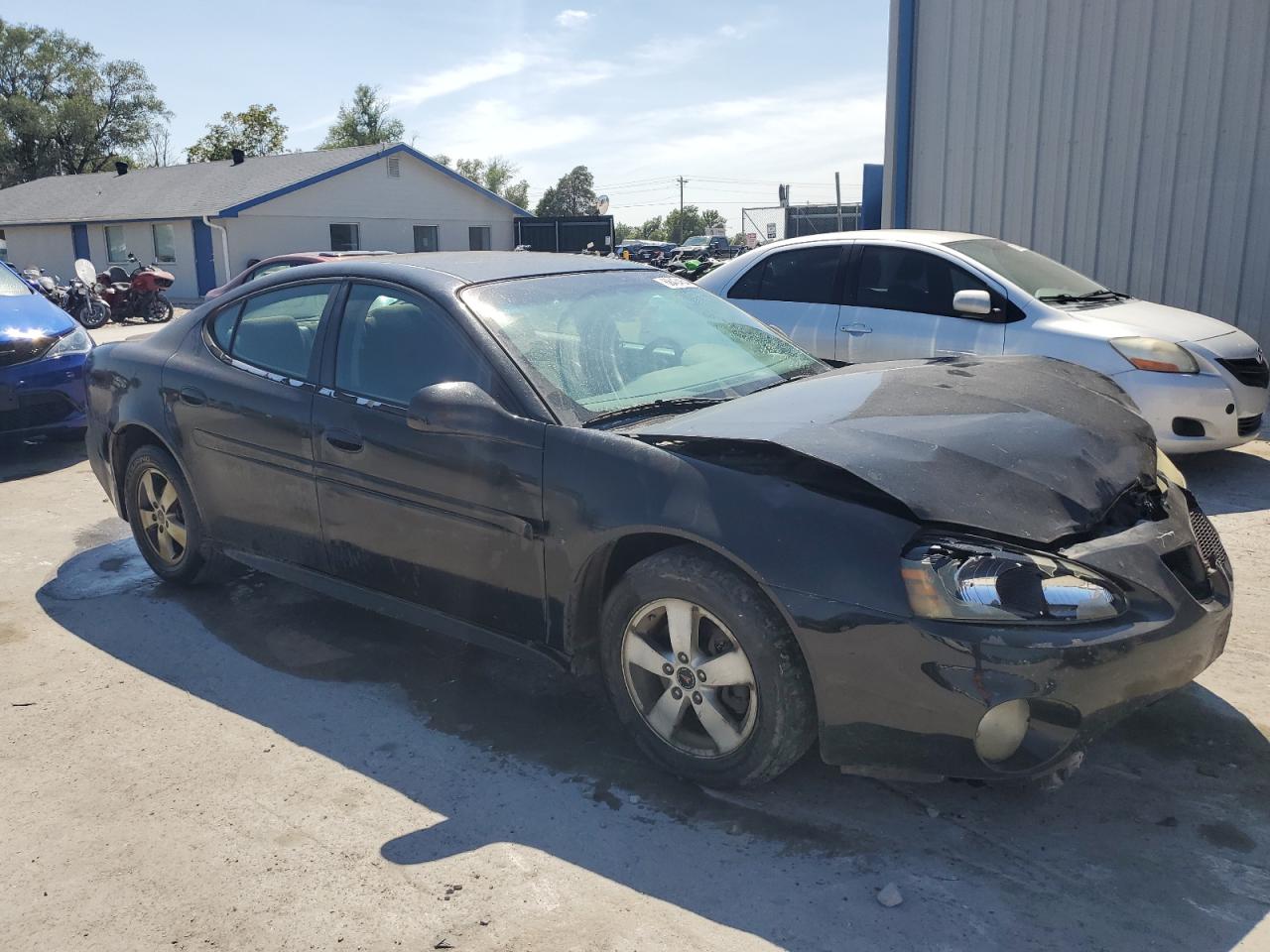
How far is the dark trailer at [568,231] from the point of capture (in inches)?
1448

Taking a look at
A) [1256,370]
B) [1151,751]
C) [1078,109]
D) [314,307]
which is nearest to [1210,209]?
[1078,109]

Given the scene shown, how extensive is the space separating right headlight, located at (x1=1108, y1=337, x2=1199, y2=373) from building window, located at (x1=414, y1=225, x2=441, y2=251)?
101ft

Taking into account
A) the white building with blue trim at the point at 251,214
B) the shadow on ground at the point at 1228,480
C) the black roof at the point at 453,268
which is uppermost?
the white building with blue trim at the point at 251,214

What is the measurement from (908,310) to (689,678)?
4638mm

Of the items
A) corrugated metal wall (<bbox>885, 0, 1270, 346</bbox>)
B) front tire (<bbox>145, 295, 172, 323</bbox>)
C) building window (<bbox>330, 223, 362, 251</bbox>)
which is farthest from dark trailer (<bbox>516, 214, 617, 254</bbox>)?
corrugated metal wall (<bbox>885, 0, 1270, 346</bbox>)

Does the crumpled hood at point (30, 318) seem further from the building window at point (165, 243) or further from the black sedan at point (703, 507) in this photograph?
the building window at point (165, 243)

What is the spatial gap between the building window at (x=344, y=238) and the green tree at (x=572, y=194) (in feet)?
154

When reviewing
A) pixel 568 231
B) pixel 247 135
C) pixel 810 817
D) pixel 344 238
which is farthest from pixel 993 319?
pixel 247 135

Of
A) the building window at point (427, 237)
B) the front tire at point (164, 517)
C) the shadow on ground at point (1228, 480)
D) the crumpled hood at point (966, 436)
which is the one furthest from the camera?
the building window at point (427, 237)

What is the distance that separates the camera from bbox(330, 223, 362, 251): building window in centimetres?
3328

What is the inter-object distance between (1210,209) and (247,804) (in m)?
10.8

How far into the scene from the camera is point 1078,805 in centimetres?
300

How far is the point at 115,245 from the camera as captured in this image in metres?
34.2

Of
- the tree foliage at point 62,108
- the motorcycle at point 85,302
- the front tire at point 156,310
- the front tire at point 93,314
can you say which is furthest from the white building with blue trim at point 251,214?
the tree foliage at point 62,108
